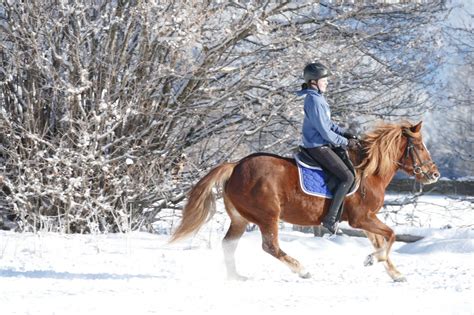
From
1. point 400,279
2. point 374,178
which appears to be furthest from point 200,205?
point 400,279

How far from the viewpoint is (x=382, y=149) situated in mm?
7703

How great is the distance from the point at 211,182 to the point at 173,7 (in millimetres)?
4197

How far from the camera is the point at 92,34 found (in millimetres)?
11336

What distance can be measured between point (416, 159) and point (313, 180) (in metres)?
1.17

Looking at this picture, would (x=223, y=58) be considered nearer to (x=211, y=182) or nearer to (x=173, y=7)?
(x=173, y=7)

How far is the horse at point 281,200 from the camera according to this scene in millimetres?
7297

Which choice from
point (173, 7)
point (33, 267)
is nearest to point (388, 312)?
point (33, 267)

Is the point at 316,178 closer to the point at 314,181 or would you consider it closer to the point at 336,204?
the point at 314,181

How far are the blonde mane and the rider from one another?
0.25 metres

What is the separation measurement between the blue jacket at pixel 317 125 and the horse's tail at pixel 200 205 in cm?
76

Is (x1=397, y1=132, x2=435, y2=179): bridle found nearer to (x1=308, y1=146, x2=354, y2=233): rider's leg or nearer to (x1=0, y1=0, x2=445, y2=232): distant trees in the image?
(x1=308, y1=146, x2=354, y2=233): rider's leg

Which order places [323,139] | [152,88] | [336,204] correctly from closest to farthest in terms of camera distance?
[336,204], [323,139], [152,88]

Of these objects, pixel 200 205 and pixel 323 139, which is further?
pixel 200 205

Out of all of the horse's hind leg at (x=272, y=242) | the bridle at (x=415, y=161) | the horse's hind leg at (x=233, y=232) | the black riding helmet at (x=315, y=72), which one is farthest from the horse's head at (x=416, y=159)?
the horse's hind leg at (x=233, y=232)
